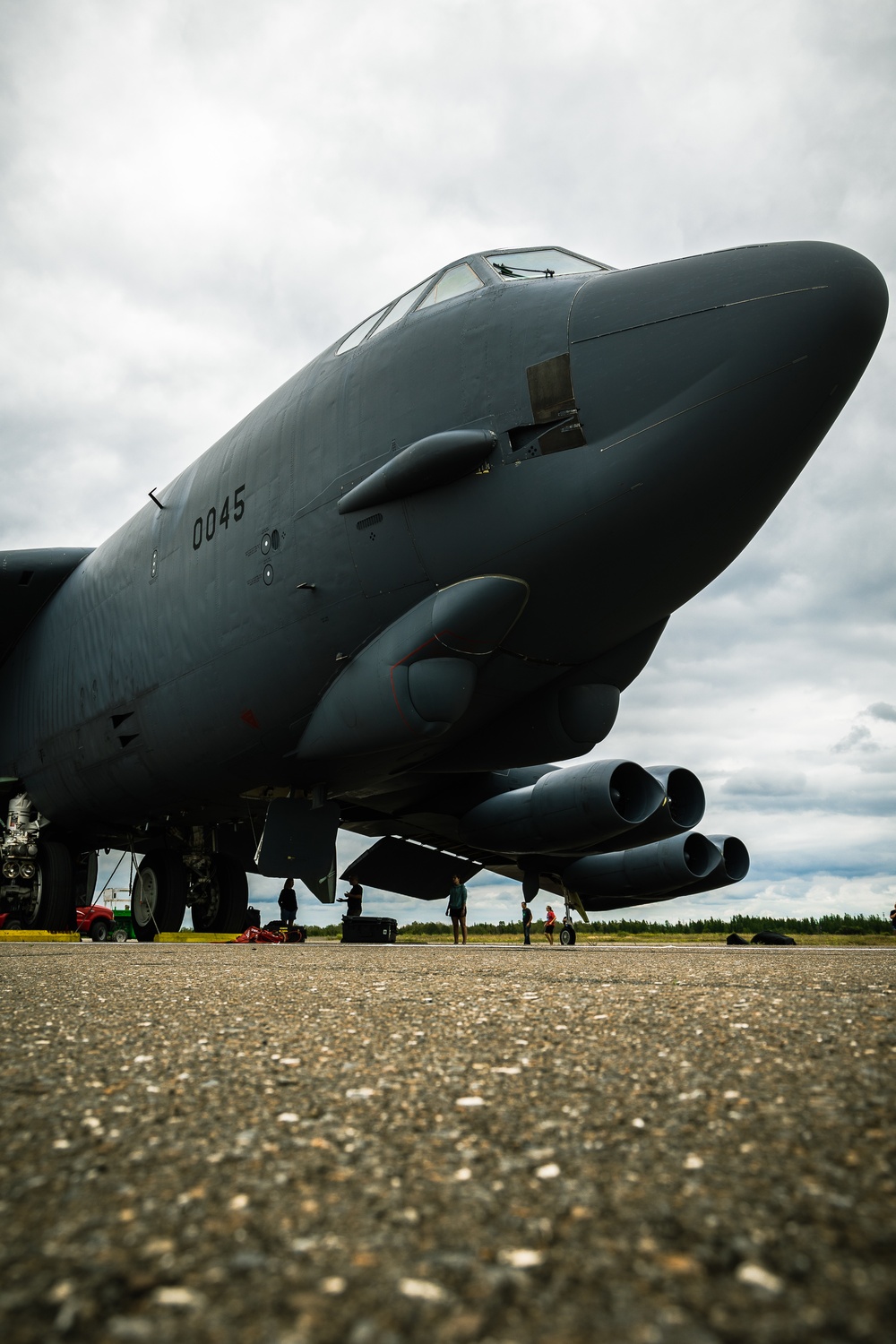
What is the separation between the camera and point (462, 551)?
6672mm

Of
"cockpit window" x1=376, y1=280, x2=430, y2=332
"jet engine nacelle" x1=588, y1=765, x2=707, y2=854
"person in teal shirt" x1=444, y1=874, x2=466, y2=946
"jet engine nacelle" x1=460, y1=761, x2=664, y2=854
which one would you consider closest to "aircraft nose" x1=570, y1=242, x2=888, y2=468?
"cockpit window" x1=376, y1=280, x2=430, y2=332

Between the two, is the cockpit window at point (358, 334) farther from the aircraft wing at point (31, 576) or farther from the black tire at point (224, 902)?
the black tire at point (224, 902)

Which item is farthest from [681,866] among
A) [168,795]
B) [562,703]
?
[168,795]

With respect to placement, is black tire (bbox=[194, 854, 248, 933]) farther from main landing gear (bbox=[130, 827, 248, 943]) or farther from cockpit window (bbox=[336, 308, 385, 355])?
cockpit window (bbox=[336, 308, 385, 355])

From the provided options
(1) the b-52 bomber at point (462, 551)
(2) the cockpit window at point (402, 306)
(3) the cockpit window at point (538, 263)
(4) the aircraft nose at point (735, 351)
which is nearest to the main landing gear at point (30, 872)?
(1) the b-52 bomber at point (462, 551)

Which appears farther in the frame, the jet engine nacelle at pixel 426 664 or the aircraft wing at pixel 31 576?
the aircraft wing at pixel 31 576

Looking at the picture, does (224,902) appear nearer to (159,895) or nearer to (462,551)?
(159,895)

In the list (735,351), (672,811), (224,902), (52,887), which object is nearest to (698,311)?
(735,351)

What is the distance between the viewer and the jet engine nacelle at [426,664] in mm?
6668

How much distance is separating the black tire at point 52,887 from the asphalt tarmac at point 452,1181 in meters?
11.7

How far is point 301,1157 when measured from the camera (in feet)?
4.72

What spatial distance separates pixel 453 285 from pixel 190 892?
9.83 m

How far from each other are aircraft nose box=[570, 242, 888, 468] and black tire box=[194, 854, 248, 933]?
32.4 ft

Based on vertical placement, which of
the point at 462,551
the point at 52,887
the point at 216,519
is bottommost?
Result: the point at 52,887
